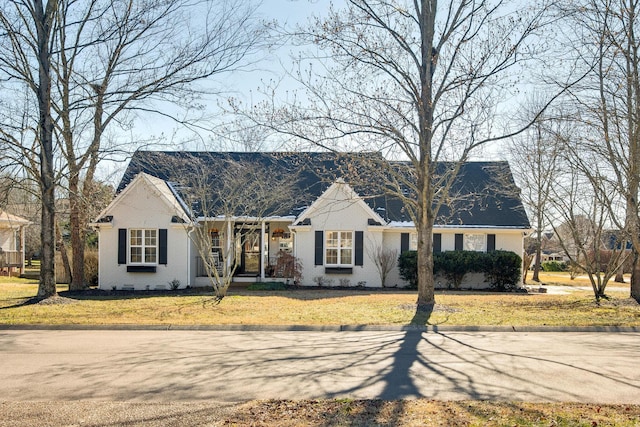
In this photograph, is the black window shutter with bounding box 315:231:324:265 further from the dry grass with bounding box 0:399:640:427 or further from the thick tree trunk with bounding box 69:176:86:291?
the dry grass with bounding box 0:399:640:427

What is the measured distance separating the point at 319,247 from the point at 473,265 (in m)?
6.63

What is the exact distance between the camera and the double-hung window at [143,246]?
2417 centimetres

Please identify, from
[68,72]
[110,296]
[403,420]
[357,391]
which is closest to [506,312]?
[357,391]

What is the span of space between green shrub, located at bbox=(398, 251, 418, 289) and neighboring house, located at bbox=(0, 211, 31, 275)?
2313cm

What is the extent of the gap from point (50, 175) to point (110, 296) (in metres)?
5.45

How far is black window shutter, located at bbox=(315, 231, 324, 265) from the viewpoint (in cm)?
2478

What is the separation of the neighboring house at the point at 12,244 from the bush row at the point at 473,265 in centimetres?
2351

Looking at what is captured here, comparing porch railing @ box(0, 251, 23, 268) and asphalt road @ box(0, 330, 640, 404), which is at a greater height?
porch railing @ box(0, 251, 23, 268)

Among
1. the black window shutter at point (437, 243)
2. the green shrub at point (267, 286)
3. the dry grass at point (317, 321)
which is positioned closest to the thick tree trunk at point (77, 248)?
the dry grass at point (317, 321)

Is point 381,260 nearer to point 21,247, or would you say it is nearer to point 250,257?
point 250,257

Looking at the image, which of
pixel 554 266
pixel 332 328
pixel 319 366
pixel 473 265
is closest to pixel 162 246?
pixel 332 328

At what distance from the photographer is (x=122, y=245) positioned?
949 inches

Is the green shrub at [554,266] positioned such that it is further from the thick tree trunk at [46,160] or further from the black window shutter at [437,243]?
the thick tree trunk at [46,160]

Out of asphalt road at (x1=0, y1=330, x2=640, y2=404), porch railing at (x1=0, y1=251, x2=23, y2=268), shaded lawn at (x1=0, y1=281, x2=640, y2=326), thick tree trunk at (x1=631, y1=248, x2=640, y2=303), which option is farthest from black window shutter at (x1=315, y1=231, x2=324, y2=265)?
porch railing at (x1=0, y1=251, x2=23, y2=268)
